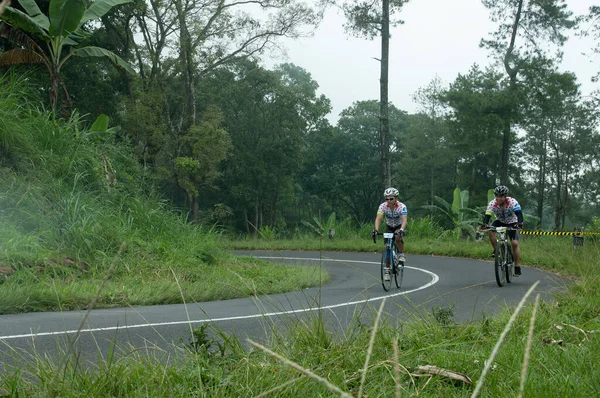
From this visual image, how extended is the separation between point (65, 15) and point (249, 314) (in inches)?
416

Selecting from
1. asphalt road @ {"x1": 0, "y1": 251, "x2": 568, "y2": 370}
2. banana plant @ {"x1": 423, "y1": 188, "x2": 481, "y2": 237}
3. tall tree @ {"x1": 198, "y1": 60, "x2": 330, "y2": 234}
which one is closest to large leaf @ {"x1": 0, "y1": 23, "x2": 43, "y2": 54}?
asphalt road @ {"x1": 0, "y1": 251, "x2": 568, "y2": 370}

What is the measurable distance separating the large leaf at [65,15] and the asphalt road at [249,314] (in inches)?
350

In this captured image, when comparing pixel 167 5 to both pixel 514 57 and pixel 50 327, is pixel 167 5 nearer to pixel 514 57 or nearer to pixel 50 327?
pixel 514 57

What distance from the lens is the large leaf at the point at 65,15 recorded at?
16078 millimetres

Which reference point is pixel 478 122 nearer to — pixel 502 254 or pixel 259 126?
pixel 259 126

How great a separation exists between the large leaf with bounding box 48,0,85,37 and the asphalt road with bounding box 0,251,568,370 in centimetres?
888

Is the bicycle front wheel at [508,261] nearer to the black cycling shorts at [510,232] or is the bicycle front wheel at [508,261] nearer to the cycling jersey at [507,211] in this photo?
the black cycling shorts at [510,232]

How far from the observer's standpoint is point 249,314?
9.36 metres

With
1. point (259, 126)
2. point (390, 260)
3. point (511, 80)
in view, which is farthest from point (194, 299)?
point (259, 126)

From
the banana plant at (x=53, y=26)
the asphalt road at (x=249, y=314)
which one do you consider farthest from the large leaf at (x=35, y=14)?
the asphalt road at (x=249, y=314)

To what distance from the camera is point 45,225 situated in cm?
1384

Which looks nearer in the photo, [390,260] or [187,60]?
[390,260]

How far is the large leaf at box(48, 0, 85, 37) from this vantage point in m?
16.1

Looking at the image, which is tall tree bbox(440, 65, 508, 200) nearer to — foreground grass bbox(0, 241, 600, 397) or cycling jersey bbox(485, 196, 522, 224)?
cycling jersey bbox(485, 196, 522, 224)
